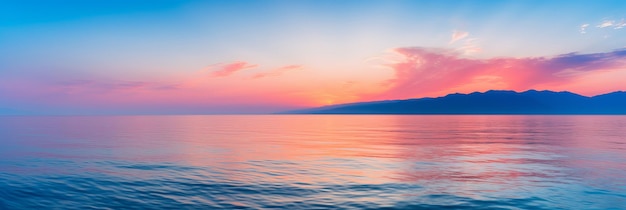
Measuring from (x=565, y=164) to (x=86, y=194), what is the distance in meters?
34.4

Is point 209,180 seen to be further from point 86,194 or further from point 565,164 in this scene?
point 565,164

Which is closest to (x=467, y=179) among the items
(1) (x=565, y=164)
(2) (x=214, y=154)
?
(1) (x=565, y=164)

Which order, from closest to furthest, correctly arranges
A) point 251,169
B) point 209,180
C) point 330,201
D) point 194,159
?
point 330,201 → point 209,180 → point 251,169 → point 194,159

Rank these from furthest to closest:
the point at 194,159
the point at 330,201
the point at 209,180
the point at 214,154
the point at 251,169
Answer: the point at 214,154 < the point at 194,159 < the point at 251,169 < the point at 209,180 < the point at 330,201

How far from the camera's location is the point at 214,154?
4081 centimetres

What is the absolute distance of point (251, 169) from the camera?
99.5 feet

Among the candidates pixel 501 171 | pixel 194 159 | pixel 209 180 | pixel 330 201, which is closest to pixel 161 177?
pixel 209 180

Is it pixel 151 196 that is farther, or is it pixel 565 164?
pixel 565 164

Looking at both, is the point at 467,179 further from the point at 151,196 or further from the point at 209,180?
the point at 151,196

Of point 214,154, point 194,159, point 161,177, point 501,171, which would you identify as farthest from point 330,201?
point 214,154

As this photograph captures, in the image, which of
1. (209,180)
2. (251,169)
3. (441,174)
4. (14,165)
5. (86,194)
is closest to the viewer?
(86,194)

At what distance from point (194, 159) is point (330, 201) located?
20.3m

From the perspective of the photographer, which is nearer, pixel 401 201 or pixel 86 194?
pixel 401 201

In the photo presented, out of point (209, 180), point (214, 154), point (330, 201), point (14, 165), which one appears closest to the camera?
point (330, 201)
